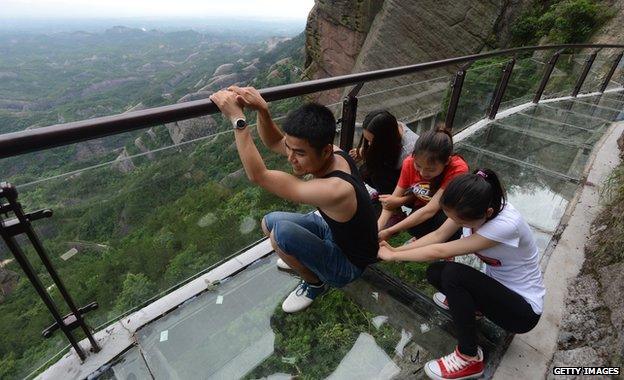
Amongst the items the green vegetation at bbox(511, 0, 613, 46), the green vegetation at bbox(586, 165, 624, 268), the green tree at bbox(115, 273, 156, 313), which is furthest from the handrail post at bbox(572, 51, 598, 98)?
the green tree at bbox(115, 273, 156, 313)

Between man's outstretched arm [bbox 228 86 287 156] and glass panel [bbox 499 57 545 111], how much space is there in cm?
408

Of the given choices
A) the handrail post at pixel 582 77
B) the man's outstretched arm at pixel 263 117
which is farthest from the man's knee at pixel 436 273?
the handrail post at pixel 582 77

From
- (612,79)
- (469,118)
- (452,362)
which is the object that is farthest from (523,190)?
(612,79)

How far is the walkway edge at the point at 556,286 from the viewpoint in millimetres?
1646

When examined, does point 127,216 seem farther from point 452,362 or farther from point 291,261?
point 452,362

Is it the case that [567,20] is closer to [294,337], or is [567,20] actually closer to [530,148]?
[530,148]

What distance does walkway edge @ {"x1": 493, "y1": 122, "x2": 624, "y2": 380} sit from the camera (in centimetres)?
165

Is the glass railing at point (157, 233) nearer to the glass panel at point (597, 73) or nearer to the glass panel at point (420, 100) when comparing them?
the glass panel at point (420, 100)

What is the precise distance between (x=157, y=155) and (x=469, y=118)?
390 cm

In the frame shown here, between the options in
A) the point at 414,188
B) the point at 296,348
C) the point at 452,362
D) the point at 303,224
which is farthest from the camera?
the point at 414,188

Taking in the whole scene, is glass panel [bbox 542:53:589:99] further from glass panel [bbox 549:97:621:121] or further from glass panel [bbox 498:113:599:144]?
glass panel [bbox 498:113:599:144]

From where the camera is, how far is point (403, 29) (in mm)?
14148

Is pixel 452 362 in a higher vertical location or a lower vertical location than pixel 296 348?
higher

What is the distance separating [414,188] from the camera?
7.48 ft
